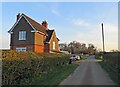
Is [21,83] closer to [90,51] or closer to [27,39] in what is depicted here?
[27,39]

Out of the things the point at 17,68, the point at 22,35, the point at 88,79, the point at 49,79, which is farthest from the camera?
the point at 22,35

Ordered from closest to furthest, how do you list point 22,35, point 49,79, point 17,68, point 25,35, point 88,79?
point 17,68 → point 49,79 → point 88,79 → point 25,35 → point 22,35

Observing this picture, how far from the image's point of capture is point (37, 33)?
43438mm

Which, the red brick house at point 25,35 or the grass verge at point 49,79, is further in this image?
the red brick house at point 25,35

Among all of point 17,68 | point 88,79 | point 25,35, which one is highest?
point 25,35

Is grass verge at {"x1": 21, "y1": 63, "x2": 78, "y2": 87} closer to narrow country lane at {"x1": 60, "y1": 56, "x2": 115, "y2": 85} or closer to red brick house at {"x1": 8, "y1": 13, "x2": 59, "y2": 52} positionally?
narrow country lane at {"x1": 60, "y1": 56, "x2": 115, "y2": 85}

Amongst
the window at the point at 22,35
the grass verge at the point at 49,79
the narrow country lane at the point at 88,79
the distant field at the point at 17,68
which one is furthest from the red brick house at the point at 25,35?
the distant field at the point at 17,68

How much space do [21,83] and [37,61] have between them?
13.5 feet

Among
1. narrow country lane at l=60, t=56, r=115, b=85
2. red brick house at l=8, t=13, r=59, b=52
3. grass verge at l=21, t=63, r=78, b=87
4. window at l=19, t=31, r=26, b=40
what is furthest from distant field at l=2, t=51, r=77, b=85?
window at l=19, t=31, r=26, b=40

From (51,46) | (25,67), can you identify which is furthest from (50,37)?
(25,67)

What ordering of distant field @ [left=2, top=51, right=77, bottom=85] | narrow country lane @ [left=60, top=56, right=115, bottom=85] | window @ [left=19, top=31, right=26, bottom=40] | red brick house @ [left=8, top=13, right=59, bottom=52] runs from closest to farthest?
distant field @ [left=2, top=51, right=77, bottom=85] < narrow country lane @ [left=60, top=56, right=115, bottom=85] < red brick house @ [left=8, top=13, right=59, bottom=52] < window @ [left=19, top=31, right=26, bottom=40]

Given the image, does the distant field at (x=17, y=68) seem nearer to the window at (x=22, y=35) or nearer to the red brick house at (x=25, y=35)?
the red brick house at (x=25, y=35)

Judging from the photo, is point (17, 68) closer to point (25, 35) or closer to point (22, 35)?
point (25, 35)

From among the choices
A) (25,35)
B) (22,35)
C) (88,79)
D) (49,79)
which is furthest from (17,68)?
(22,35)
